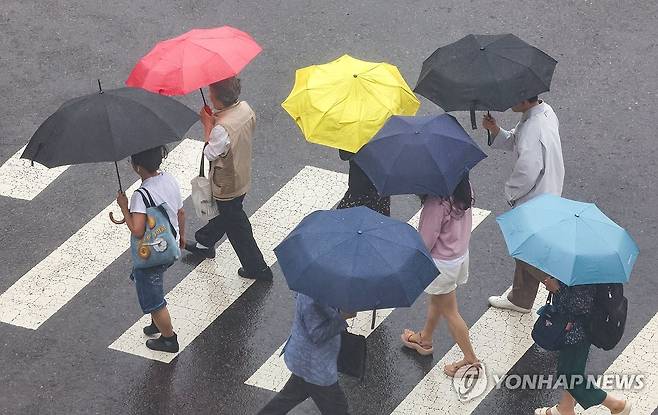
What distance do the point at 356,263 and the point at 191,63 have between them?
2863 millimetres

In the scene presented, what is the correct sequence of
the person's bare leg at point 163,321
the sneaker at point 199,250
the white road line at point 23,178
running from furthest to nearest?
the white road line at point 23,178 → the sneaker at point 199,250 → the person's bare leg at point 163,321

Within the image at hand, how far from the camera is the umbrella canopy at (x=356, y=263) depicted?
688 cm

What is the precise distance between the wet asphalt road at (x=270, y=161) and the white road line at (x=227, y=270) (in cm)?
11

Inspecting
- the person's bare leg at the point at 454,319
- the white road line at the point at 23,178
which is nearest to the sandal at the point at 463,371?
the person's bare leg at the point at 454,319

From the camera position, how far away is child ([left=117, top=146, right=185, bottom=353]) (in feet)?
27.4

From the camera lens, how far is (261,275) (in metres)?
10.1

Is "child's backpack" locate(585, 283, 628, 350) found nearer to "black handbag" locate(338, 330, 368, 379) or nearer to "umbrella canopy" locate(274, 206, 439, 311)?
"umbrella canopy" locate(274, 206, 439, 311)

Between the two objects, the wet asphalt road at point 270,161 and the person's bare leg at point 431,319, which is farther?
the wet asphalt road at point 270,161

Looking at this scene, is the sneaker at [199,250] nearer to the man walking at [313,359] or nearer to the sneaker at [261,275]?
the sneaker at [261,275]

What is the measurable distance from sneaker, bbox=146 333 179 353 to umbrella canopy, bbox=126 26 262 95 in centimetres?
200

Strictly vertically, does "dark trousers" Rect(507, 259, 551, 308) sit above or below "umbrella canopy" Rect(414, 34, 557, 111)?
below

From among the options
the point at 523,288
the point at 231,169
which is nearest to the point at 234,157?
the point at 231,169

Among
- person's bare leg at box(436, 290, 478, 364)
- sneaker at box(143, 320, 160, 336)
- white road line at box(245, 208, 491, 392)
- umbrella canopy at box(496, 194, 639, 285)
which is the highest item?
umbrella canopy at box(496, 194, 639, 285)

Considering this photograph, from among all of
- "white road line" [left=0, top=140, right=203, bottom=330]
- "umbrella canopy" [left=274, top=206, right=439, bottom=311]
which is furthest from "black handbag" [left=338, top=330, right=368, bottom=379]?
"white road line" [left=0, top=140, right=203, bottom=330]
